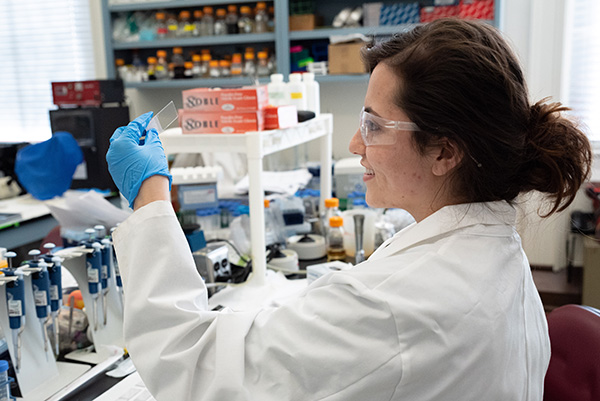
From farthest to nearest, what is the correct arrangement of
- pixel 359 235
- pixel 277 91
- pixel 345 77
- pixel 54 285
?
pixel 345 77 → pixel 277 91 → pixel 359 235 → pixel 54 285

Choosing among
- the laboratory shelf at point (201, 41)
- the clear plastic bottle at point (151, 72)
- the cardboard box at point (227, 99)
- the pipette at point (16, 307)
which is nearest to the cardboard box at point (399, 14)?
the laboratory shelf at point (201, 41)

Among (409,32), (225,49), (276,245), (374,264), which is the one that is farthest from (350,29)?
(374,264)

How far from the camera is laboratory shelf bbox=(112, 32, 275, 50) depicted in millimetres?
3582

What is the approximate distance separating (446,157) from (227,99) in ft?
3.08

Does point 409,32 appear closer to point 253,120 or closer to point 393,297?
point 393,297

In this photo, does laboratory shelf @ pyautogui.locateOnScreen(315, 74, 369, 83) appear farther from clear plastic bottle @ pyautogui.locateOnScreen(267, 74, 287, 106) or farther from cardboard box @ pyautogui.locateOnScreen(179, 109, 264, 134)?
cardboard box @ pyautogui.locateOnScreen(179, 109, 264, 134)

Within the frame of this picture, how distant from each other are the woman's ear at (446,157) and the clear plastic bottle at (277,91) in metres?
1.25

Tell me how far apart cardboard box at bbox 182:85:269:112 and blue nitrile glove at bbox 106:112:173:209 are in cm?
59

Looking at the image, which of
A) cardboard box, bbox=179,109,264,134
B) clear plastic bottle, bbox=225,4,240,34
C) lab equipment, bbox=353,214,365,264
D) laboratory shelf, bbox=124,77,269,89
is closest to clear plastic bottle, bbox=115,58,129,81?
laboratory shelf, bbox=124,77,269,89

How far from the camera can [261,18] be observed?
3.62m

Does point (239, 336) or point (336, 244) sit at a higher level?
point (239, 336)

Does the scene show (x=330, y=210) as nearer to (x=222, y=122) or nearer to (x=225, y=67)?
(x=222, y=122)

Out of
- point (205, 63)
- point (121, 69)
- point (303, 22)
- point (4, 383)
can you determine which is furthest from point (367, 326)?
point (121, 69)

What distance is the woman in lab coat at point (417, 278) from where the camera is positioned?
2.53 feet
